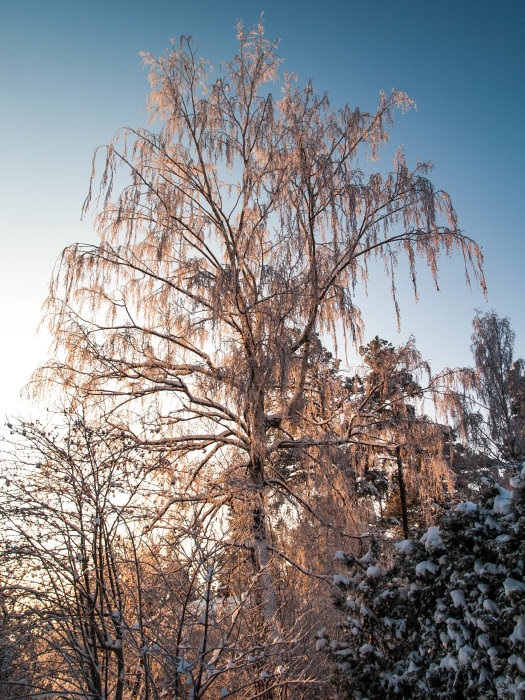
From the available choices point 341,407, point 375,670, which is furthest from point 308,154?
point 375,670

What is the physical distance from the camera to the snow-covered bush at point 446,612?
3.54 m

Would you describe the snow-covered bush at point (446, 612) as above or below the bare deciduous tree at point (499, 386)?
below

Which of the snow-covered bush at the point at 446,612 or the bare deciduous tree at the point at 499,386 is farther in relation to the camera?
the bare deciduous tree at the point at 499,386

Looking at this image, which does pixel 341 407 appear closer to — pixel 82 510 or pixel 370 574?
pixel 370 574

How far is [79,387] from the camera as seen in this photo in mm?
6547

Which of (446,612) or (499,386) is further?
(499,386)

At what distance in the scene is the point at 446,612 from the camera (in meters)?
4.10

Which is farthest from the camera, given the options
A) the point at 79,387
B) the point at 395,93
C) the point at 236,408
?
the point at 395,93

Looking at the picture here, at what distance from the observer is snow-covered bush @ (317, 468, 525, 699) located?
3537 millimetres

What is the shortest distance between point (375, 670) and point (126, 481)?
326 cm

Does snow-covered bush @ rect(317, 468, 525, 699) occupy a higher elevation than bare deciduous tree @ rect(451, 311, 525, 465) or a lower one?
lower

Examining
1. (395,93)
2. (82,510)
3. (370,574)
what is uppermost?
(395,93)

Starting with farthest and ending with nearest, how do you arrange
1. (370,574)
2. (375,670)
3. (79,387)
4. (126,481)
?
(79,387)
(370,574)
(375,670)
(126,481)

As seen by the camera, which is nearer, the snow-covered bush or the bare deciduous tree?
the snow-covered bush
